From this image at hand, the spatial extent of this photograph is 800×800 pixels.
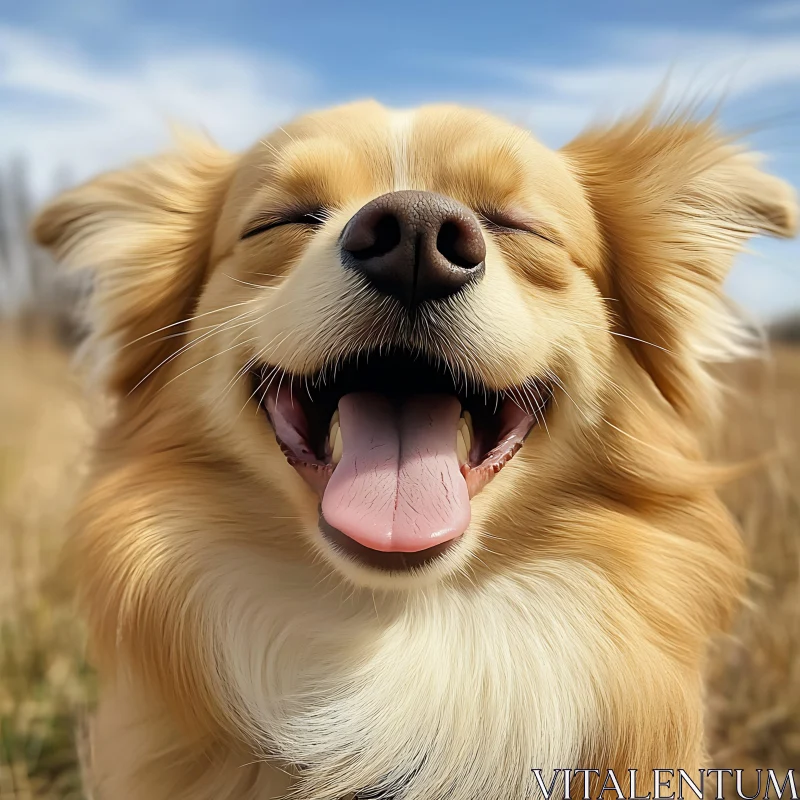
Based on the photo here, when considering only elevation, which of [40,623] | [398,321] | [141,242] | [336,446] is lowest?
[40,623]

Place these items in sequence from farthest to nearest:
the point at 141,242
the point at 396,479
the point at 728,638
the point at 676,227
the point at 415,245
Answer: the point at 728,638, the point at 141,242, the point at 676,227, the point at 396,479, the point at 415,245

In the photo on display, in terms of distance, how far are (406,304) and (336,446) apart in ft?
1.39

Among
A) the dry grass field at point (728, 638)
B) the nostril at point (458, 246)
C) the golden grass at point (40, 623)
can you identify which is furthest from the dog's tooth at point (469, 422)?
the golden grass at point (40, 623)

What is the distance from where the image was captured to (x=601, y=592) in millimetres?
2090

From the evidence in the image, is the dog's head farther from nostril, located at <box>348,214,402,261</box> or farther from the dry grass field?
the dry grass field

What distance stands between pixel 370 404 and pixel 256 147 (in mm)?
1002

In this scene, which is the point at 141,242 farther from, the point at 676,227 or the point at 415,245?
the point at 676,227

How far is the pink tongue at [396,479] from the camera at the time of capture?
1.82 metres

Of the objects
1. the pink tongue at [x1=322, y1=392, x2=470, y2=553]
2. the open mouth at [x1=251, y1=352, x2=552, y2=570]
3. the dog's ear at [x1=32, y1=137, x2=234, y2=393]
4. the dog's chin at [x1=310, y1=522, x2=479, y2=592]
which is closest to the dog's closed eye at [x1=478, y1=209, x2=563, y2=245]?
the open mouth at [x1=251, y1=352, x2=552, y2=570]

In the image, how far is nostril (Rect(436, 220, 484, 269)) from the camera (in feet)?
5.67

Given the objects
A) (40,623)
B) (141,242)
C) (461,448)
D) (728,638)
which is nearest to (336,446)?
(461,448)

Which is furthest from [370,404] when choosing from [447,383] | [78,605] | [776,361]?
[776,361]

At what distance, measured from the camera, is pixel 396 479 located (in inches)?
73.1

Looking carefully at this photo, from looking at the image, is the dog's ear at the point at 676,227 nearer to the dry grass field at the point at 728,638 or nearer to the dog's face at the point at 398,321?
the dog's face at the point at 398,321
